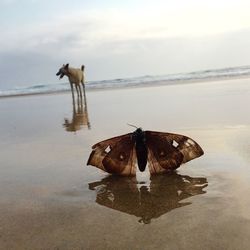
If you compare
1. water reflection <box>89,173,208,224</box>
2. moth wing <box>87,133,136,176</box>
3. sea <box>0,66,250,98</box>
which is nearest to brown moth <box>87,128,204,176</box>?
moth wing <box>87,133,136,176</box>

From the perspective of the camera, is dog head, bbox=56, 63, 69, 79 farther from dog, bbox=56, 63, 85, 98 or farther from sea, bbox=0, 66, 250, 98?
sea, bbox=0, 66, 250, 98

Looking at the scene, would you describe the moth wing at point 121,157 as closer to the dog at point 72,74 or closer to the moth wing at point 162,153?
the moth wing at point 162,153

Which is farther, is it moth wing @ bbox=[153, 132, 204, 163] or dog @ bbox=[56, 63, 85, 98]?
dog @ bbox=[56, 63, 85, 98]

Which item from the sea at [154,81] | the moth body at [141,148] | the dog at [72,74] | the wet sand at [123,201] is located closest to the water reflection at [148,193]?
the wet sand at [123,201]

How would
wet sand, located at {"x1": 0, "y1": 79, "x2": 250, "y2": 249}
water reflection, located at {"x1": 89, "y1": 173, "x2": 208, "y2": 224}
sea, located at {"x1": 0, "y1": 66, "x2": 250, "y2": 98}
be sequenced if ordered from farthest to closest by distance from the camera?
sea, located at {"x1": 0, "y1": 66, "x2": 250, "y2": 98} → water reflection, located at {"x1": 89, "y1": 173, "x2": 208, "y2": 224} → wet sand, located at {"x1": 0, "y1": 79, "x2": 250, "y2": 249}

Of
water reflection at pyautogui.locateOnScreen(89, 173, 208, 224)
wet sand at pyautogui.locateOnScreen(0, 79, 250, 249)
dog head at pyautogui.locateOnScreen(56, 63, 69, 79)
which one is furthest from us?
dog head at pyautogui.locateOnScreen(56, 63, 69, 79)

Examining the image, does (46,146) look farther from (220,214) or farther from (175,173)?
(220,214)
